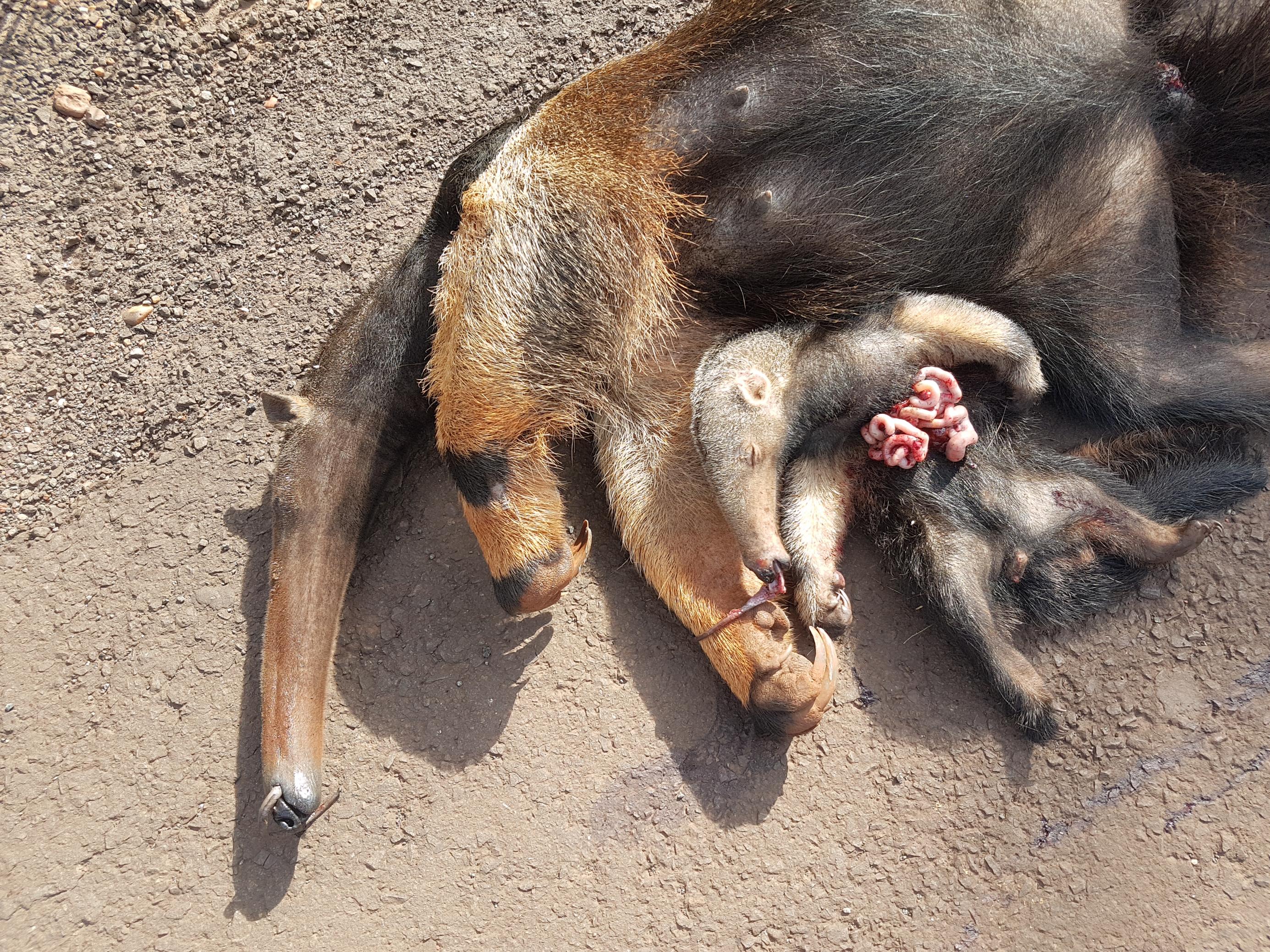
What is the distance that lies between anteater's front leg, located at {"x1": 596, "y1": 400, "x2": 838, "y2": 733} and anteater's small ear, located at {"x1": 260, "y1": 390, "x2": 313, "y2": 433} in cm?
126

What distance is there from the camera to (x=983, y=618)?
326 centimetres

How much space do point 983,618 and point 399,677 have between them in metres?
2.43

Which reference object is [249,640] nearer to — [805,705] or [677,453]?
[677,453]

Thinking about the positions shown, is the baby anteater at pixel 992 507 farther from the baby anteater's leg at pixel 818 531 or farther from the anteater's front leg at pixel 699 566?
the anteater's front leg at pixel 699 566

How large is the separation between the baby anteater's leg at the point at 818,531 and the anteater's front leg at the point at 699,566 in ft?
0.34

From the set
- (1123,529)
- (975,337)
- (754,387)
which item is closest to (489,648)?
(754,387)

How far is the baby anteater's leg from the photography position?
332 centimetres

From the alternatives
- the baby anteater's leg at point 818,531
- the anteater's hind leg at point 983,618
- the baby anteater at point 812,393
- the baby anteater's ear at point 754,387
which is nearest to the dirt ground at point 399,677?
the anteater's hind leg at point 983,618

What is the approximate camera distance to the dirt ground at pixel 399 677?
3.25 metres

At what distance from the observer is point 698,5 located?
13.9 ft

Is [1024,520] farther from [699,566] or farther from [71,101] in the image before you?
[71,101]

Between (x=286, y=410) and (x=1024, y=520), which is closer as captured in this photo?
(x=1024, y=520)

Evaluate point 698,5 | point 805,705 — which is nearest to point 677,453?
point 805,705

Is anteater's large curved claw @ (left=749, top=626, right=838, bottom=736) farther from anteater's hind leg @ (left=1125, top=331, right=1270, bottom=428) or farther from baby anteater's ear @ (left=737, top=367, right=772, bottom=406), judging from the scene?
anteater's hind leg @ (left=1125, top=331, right=1270, bottom=428)
